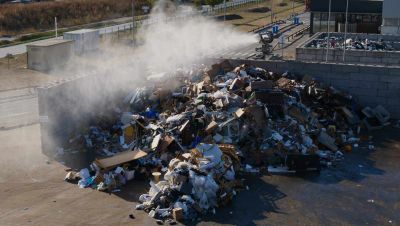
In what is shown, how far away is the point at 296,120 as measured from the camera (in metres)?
20.8

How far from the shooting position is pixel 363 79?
23703mm

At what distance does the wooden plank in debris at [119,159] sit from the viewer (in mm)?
17531

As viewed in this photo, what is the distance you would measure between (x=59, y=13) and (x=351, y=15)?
31.5 meters

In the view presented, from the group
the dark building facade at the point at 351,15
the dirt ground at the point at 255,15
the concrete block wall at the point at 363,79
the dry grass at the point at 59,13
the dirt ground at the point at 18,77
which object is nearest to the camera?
the concrete block wall at the point at 363,79

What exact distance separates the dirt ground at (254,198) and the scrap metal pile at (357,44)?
38.4 ft

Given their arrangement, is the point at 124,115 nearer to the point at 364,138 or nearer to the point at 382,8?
the point at 364,138

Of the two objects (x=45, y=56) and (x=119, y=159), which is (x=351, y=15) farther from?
(x=119, y=159)

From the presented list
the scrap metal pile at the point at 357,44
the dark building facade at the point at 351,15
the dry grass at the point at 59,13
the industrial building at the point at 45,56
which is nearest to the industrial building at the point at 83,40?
the industrial building at the point at 45,56

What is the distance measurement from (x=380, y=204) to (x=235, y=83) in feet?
27.1

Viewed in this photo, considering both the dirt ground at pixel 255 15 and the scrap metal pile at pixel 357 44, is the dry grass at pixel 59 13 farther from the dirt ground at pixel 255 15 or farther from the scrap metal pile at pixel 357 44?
the scrap metal pile at pixel 357 44

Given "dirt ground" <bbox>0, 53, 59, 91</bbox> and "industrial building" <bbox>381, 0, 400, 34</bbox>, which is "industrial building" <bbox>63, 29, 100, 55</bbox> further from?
"industrial building" <bbox>381, 0, 400, 34</bbox>

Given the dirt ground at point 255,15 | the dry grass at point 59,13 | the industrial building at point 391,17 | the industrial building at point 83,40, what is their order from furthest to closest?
the dirt ground at point 255,15 → the dry grass at point 59,13 → the industrial building at point 391,17 → the industrial building at point 83,40

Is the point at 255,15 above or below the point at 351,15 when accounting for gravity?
below

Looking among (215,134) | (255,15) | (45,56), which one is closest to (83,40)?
(45,56)
